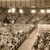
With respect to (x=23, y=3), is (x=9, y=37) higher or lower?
lower

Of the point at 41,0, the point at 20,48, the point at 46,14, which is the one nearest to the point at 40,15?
the point at 46,14

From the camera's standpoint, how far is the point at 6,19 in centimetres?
2730

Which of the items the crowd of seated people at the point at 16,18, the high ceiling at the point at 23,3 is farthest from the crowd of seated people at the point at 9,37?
the high ceiling at the point at 23,3

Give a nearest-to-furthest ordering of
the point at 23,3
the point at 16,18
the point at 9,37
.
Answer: the point at 9,37 < the point at 16,18 < the point at 23,3

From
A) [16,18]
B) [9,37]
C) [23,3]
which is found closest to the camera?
[9,37]

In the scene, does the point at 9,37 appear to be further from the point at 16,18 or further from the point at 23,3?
the point at 23,3

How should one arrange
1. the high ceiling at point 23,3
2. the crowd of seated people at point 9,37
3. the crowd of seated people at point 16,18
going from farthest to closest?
the high ceiling at point 23,3 < the crowd of seated people at point 16,18 < the crowd of seated people at point 9,37

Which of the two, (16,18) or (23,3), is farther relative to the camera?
(23,3)

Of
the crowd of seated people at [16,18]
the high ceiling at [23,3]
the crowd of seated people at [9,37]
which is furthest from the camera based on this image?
the high ceiling at [23,3]

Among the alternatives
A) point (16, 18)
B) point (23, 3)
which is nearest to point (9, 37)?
point (16, 18)

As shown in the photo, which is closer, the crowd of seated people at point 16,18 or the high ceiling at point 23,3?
the crowd of seated people at point 16,18

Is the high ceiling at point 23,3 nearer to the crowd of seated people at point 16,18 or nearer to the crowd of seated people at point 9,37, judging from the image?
the crowd of seated people at point 16,18


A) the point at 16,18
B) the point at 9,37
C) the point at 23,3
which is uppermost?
the point at 23,3

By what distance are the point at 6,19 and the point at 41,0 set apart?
6762 mm
